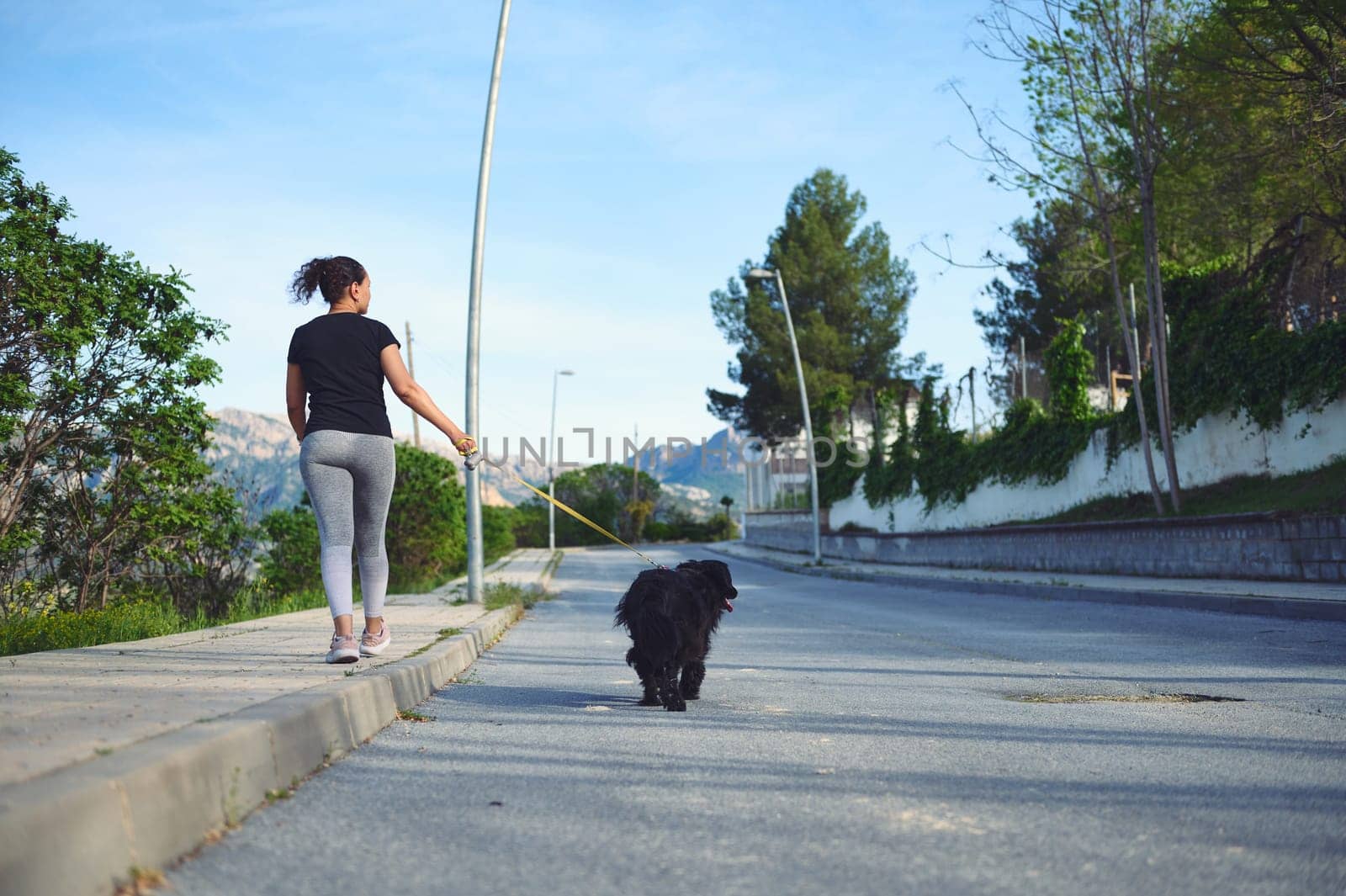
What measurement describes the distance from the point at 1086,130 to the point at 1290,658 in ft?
49.3

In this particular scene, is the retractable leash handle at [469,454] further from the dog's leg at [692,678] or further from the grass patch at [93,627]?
the grass patch at [93,627]

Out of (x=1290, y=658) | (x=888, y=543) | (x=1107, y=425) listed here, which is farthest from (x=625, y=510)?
(x=1290, y=658)

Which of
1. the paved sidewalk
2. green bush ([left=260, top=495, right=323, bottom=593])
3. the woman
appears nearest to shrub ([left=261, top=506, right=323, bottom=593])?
green bush ([left=260, top=495, right=323, bottom=593])

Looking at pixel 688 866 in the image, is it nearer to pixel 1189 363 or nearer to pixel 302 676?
pixel 302 676

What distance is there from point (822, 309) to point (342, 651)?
1942 inches

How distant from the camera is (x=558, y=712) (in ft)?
19.3

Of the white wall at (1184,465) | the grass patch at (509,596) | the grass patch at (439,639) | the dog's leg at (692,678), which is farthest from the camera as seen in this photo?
the white wall at (1184,465)

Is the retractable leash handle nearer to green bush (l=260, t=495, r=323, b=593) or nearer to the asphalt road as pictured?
the asphalt road

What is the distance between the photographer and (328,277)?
21.0 feet

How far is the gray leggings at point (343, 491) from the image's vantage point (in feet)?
19.8

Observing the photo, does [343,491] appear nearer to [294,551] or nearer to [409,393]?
[409,393]

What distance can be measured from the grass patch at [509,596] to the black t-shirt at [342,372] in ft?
22.3

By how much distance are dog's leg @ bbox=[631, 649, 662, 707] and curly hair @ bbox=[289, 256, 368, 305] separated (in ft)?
8.37

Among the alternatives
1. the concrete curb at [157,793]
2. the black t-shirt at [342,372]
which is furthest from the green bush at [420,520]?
the concrete curb at [157,793]
